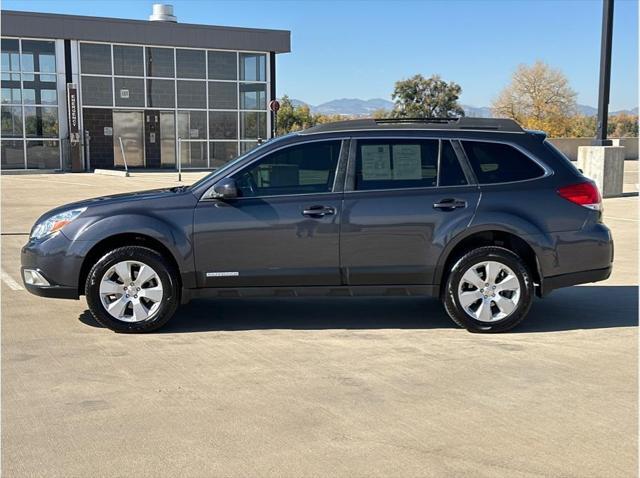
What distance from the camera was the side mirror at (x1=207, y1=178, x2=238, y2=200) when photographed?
6.24m

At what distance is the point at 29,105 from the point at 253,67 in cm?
1054

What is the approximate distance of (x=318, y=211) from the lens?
6.28 m

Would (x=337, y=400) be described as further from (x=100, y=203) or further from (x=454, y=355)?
(x=100, y=203)

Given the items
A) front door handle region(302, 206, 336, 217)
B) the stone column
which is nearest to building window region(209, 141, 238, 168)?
the stone column

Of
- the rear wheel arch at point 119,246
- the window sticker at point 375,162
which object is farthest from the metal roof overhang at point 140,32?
the window sticker at point 375,162

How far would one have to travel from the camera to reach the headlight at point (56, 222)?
21.0 feet

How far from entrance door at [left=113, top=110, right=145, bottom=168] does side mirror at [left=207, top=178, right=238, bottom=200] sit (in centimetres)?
2870

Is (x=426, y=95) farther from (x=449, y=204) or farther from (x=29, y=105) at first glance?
(x=449, y=204)

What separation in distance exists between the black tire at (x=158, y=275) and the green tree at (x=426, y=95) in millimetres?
64283

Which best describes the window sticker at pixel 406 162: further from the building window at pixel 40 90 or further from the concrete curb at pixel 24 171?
the building window at pixel 40 90

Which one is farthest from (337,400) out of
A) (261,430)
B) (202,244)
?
(202,244)

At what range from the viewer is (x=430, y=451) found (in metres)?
3.94

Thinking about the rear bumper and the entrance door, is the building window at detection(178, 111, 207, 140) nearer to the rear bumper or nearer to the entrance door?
the entrance door

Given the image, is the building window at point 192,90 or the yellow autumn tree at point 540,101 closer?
the building window at point 192,90
